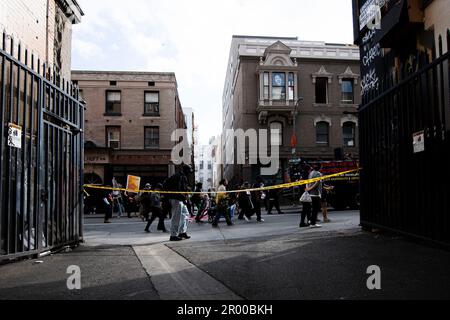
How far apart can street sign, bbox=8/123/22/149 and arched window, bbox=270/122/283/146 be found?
1114 inches

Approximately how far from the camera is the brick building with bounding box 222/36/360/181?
3369 cm

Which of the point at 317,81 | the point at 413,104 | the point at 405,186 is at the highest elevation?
the point at 317,81

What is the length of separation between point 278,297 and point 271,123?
30.6m

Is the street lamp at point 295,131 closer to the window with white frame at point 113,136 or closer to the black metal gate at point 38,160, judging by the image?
the window with white frame at point 113,136

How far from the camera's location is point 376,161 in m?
8.46

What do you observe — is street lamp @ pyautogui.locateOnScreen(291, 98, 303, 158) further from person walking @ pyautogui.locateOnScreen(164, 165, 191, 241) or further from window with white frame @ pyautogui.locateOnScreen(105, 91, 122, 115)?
person walking @ pyautogui.locateOnScreen(164, 165, 191, 241)

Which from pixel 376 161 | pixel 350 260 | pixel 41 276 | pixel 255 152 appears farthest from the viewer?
pixel 255 152

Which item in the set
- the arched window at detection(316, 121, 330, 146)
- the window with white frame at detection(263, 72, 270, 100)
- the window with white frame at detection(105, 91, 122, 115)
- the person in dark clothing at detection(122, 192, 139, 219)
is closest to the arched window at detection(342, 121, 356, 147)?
the arched window at detection(316, 121, 330, 146)

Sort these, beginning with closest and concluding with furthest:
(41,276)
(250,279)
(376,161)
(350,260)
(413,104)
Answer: (250,279) → (41,276) → (350,260) → (413,104) → (376,161)

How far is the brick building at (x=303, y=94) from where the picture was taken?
111 feet

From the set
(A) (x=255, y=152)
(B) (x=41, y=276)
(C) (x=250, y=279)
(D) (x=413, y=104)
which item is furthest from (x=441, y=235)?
(A) (x=255, y=152)

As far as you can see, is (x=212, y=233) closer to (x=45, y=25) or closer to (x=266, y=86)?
(x=45, y=25)

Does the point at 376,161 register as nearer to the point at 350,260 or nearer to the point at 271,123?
the point at 350,260

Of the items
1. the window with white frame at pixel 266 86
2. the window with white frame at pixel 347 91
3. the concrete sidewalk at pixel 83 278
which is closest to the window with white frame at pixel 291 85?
the window with white frame at pixel 266 86
